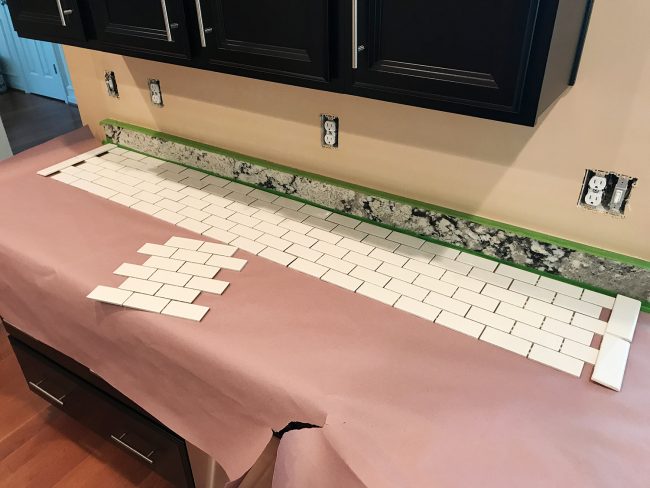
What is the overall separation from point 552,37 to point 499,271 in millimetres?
611

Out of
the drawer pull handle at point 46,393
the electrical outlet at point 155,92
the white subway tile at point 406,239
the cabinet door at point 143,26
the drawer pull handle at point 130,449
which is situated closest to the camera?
the cabinet door at point 143,26

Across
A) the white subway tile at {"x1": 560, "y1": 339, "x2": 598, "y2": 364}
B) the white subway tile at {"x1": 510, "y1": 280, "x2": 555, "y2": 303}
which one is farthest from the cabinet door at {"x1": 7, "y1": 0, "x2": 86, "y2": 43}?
the white subway tile at {"x1": 560, "y1": 339, "x2": 598, "y2": 364}

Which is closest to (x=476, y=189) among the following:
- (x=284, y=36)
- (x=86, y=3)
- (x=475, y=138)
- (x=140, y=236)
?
(x=475, y=138)

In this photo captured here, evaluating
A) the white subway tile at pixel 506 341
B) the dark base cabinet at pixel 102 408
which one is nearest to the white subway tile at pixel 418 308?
the white subway tile at pixel 506 341

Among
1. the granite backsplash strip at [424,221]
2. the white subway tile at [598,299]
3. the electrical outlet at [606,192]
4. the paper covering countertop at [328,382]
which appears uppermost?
the electrical outlet at [606,192]

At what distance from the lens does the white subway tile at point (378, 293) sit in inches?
49.7

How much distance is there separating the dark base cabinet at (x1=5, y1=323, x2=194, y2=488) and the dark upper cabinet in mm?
1085

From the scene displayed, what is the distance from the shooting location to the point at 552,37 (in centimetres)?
92

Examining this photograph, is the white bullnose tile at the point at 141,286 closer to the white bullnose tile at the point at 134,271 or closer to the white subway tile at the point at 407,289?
the white bullnose tile at the point at 134,271

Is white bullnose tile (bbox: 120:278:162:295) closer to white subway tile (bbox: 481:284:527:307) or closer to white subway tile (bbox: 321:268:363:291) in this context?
white subway tile (bbox: 321:268:363:291)

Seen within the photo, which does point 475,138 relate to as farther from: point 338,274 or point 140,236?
point 140,236

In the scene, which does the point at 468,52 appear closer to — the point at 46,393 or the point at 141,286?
the point at 141,286

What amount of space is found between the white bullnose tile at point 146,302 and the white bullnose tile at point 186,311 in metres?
Answer: 0.02

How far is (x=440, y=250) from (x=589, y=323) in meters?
0.41
